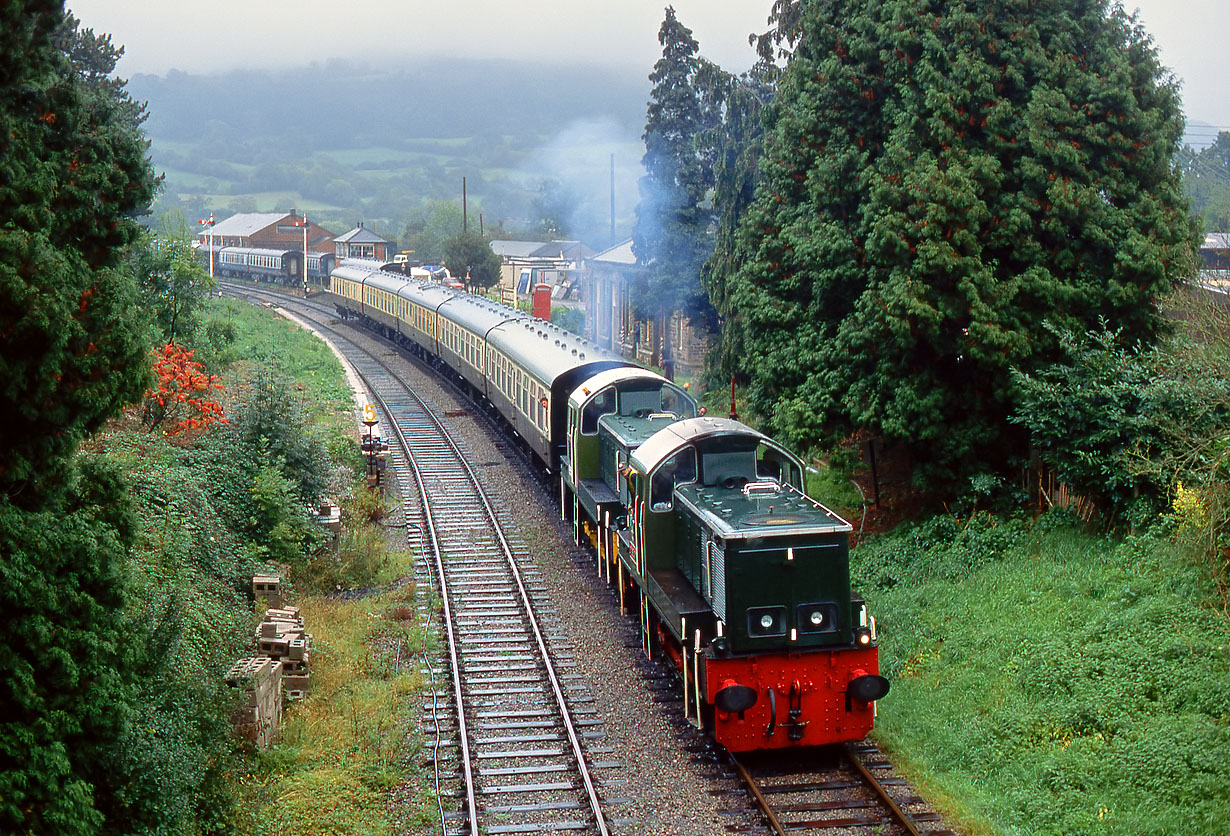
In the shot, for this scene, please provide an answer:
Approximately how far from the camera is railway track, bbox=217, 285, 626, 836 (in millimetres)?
12336

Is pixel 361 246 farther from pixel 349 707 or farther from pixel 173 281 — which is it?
pixel 349 707

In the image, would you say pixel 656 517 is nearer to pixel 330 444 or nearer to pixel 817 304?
pixel 817 304

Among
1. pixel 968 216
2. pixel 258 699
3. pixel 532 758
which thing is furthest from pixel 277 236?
pixel 532 758

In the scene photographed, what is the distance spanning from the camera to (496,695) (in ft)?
51.0

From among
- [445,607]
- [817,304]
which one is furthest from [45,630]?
[817,304]

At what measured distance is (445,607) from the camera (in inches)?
739

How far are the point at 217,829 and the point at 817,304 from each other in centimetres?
1344

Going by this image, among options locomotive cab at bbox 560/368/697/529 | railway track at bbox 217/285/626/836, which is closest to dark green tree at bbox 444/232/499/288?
railway track at bbox 217/285/626/836

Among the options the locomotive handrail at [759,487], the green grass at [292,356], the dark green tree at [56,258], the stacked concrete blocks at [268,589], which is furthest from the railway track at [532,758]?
the green grass at [292,356]

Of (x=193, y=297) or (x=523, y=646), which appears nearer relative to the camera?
(x=523, y=646)

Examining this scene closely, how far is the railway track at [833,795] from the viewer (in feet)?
38.2

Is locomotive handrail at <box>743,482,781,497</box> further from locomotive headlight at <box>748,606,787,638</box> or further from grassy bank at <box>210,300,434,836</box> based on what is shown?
grassy bank at <box>210,300,434,836</box>

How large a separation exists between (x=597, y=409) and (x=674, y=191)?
735 inches

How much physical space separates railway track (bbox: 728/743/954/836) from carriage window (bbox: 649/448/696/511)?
3.75 metres
